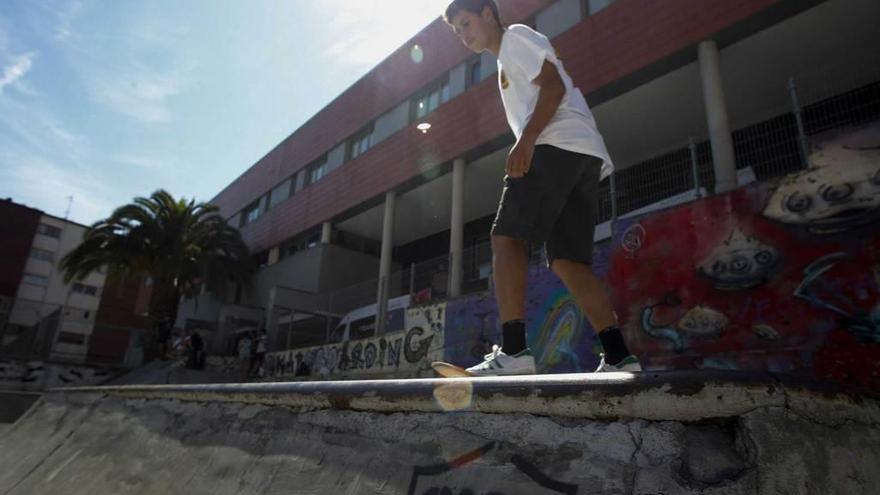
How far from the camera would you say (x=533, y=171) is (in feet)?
7.36

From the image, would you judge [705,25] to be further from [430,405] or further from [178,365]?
[178,365]

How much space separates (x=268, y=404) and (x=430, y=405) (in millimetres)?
913

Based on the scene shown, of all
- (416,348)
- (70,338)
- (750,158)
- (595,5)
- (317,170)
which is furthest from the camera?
(317,170)

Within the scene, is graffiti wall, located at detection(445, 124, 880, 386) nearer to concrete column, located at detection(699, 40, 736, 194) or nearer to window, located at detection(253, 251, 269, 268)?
concrete column, located at detection(699, 40, 736, 194)

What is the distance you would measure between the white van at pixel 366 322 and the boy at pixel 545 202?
1092 centimetres

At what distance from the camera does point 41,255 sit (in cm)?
4450

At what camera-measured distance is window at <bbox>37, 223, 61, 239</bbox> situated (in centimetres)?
4478

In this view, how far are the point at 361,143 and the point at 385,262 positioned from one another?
5430 mm

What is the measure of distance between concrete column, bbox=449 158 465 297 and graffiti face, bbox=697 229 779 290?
215 inches

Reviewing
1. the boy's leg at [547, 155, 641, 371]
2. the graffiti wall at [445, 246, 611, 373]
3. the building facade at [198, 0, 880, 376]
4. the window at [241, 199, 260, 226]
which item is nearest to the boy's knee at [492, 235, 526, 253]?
the boy's leg at [547, 155, 641, 371]

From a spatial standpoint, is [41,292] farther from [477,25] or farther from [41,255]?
[477,25]

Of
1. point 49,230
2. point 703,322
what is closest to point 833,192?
point 703,322

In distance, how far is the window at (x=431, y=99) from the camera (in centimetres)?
1559

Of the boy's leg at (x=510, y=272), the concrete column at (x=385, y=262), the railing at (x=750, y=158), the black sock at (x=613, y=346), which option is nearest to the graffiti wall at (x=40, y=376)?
the concrete column at (x=385, y=262)
